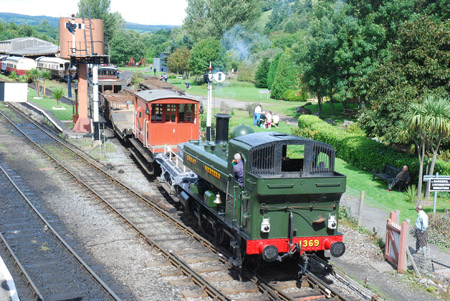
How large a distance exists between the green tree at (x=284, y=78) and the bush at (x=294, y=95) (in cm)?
90

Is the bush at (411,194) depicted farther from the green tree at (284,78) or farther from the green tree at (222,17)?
the green tree at (222,17)

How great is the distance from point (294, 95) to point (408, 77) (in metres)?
29.6

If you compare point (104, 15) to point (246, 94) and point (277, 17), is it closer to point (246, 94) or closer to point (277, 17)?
point (246, 94)

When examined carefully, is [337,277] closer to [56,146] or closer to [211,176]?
[211,176]

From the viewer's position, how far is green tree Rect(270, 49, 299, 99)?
50344 mm

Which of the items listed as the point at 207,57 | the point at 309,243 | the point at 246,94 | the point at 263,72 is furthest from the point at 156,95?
the point at 263,72

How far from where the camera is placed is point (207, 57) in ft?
183

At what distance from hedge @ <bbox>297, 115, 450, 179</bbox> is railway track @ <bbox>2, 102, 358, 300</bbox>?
→ 9781 millimetres

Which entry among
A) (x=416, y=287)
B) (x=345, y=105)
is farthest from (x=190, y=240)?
(x=345, y=105)

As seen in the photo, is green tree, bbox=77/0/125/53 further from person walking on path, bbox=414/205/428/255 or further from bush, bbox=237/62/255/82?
person walking on path, bbox=414/205/428/255

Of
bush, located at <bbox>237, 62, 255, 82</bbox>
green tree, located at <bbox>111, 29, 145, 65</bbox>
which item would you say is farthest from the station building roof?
green tree, located at <bbox>111, 29, 145, 65</bbox>

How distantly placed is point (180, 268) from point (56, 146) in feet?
55.0

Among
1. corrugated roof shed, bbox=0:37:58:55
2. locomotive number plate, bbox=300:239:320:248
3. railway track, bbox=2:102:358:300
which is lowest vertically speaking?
railway track, bbox=2:102:358:300

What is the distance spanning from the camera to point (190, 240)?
13125 millimetres
